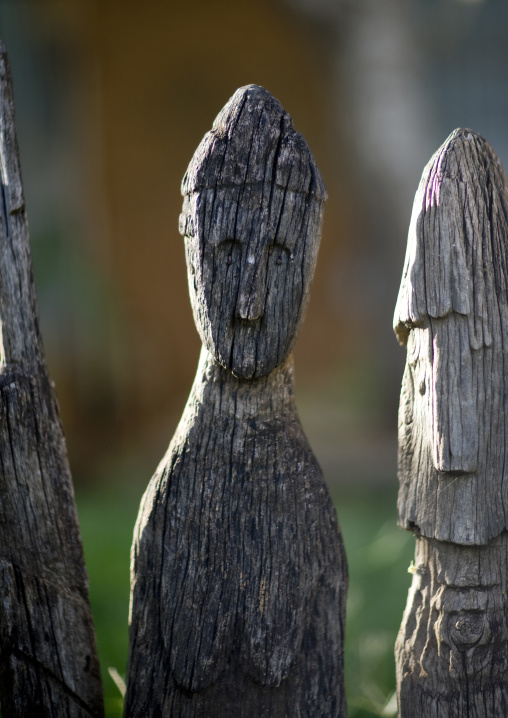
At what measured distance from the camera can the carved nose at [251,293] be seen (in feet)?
5.67

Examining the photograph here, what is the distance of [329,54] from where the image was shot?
559 cm

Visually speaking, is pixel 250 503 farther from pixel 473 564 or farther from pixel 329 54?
pixel 329 54

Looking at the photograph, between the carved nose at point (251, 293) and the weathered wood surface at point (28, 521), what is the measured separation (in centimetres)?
57

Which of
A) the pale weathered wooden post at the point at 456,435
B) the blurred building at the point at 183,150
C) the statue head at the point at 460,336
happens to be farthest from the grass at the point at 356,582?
the statue head at the point at 460,336

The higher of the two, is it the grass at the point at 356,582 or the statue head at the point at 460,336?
the statue head at the point at 460,336

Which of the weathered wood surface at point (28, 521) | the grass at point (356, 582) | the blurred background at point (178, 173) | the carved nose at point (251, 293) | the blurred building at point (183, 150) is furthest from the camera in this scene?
the blurred building at point (183, 150)

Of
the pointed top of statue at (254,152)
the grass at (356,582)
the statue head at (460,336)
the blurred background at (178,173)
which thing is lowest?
the grass at (356,582)

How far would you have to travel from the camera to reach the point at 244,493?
1.84 metres

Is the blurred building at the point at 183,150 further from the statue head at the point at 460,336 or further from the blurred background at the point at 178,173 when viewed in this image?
the statue head at the point at 460,336

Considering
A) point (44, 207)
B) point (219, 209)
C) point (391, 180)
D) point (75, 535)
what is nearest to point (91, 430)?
point (44, 207)

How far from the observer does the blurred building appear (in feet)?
17.1

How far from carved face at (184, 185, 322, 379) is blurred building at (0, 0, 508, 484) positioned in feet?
12.1

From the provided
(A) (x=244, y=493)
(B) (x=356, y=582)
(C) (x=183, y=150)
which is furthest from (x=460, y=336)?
(C) (x=183, y=150)

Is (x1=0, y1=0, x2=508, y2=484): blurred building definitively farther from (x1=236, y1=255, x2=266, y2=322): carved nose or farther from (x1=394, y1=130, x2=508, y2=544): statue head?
(x1=236, y1=255, x2=266, y2=322): carved nose
